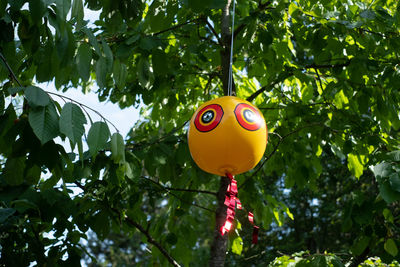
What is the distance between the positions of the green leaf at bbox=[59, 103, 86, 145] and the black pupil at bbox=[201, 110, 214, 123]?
2.23ft

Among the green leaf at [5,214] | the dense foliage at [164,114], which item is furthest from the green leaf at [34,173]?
the green leaf at [5,214]

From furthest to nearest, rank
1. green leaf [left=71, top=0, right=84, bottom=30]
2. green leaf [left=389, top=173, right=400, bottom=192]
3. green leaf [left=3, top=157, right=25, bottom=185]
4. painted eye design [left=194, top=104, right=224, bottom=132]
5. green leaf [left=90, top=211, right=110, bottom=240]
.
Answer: green leaf [left=90, top=211, right=110, bottom=240], green leaf [left=389, top=173, right=400, bottom=192], painted eye design [left=194, top=104, right=224, bottom=132], green leaf [left=3, top=157, right=25, bottom=185], green leaf [left=71, top=0, right=84, bottom=30]

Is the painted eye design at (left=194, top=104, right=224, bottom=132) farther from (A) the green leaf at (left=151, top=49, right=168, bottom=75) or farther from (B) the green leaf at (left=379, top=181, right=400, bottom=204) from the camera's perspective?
(B) the green leaf at (left=379, top=181, right=400, bottom=204)

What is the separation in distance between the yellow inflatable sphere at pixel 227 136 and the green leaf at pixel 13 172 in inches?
31.6

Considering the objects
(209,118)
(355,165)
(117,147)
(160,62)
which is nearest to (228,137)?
(209,118)

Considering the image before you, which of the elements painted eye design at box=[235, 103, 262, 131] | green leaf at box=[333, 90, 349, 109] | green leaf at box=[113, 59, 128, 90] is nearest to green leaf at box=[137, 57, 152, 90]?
green leaf at box=[113, 59, 128, 90]

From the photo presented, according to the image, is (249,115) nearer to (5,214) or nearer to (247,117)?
(247,117)

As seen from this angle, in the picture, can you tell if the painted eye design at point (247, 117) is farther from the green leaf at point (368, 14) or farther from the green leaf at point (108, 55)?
the green leaf at point (368, 14)

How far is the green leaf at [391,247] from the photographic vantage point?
3.03 m

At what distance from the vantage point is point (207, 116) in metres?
2.38

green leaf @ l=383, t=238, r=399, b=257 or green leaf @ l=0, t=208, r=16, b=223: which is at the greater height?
green leaf @ l=383, t=238, r=399, b=257

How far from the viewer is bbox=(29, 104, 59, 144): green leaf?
1.75 m

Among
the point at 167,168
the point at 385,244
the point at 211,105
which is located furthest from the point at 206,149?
the point at 385,244

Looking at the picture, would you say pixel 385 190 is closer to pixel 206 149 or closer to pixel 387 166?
pixel 387 166
